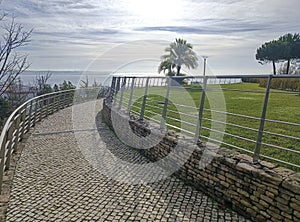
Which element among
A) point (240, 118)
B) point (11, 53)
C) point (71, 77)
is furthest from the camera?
point (71, 77)

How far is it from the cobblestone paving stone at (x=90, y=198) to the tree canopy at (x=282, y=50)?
2826 cm

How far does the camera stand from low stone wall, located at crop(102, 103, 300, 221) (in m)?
3.55

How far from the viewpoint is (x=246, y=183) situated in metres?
4.10

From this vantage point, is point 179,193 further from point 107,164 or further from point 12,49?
point 12,49

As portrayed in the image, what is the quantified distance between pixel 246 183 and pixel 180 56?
28.0 m

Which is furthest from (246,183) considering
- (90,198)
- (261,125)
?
(90,198)

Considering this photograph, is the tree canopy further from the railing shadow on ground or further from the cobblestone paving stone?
the cobblestone paving stone

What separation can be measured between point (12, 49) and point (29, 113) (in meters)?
12.4

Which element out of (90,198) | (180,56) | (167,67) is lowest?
(90,198)

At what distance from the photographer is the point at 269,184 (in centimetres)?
374

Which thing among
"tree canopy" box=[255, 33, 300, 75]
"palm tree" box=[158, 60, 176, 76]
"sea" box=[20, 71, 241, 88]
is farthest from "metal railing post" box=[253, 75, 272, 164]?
"tree canopy" box=[255, 33, 300, 75]

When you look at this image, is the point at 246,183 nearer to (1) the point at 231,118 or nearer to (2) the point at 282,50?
(1) the point at 231,118

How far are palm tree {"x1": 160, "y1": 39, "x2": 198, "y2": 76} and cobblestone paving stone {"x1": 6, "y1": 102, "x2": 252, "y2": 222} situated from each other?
2459 cm

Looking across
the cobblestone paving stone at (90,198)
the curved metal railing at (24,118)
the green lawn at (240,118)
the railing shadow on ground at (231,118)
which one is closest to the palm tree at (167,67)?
the curved metal railing at (24,118)
